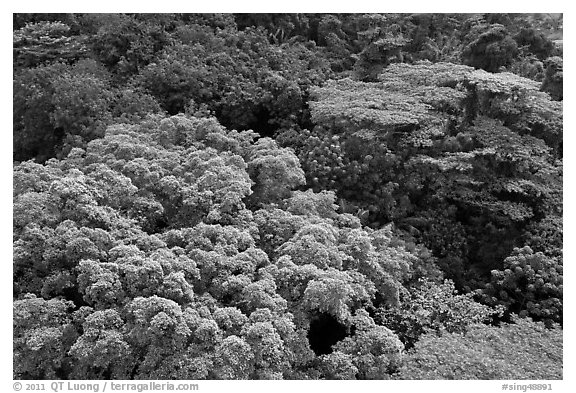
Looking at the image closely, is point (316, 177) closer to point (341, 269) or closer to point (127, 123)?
point (341, 269)

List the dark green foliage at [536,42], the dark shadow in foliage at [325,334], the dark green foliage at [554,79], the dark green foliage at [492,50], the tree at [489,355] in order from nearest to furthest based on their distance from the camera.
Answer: the tree at [489,355] → the dark shadow in foliage at [325,334] → the dark green foliage at [554,79] → the dark green foliage at [492,50] → the dark green foliage at [536,42]

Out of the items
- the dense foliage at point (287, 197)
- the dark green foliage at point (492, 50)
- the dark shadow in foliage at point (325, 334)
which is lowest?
the dark shadow in foliage at point (325, 334)

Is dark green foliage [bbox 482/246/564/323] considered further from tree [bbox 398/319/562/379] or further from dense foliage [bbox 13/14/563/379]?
tree [bbox 398/319/562/379]

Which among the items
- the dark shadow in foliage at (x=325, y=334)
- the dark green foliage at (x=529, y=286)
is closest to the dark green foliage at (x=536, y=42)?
the dark green foliage at (x=529, y=286)

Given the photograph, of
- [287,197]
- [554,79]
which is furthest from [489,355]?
[554,79]

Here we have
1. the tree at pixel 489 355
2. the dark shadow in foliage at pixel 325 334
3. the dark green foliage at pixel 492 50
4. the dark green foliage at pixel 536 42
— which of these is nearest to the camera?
the tree at pixel 489 355

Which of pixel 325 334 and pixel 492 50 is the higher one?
pixel 492 50

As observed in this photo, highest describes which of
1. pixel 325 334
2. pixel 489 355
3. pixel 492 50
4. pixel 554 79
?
pixel 492 50

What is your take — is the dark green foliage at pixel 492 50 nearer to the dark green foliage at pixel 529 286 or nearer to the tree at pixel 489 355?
the dark green foliage at pixel 529 286

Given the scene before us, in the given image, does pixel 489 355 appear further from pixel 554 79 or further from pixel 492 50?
pixel 492 50

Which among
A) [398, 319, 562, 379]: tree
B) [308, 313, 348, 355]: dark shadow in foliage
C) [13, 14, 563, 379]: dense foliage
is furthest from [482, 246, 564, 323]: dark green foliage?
[308, 313, 348, 355]: dark shadow in foliage
